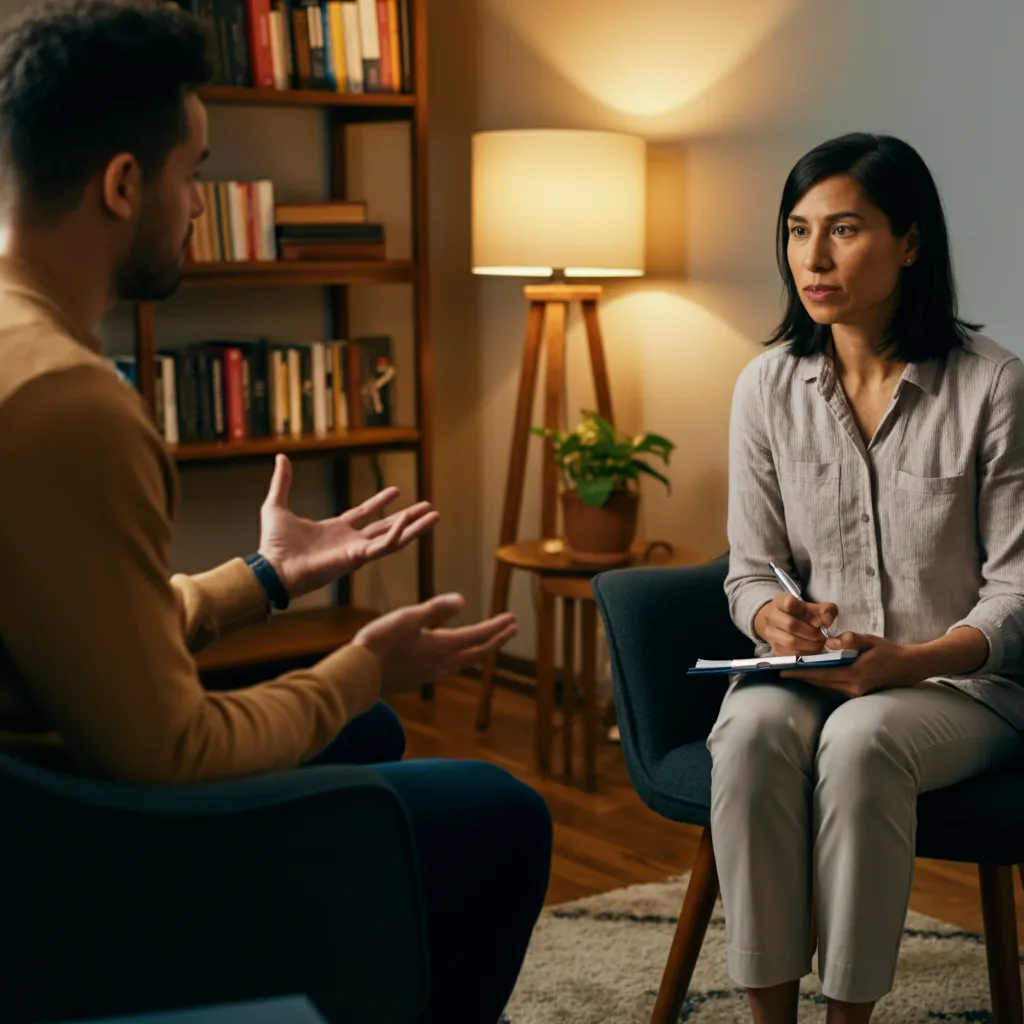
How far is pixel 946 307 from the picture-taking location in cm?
218

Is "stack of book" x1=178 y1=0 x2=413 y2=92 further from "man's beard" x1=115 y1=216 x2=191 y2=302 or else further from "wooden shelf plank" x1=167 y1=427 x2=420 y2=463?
"man's beard" x1=115 y1=216 x2=191 y2=302

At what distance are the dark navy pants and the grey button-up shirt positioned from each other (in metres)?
0.65

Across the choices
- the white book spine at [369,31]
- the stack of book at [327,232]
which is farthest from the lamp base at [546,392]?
the white book spine at [369,31]

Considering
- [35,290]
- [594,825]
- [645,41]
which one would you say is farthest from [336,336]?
[35,290]

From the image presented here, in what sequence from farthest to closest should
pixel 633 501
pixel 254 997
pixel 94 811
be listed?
pixel 633 501 → pixel 254 997 → pixel 94 811

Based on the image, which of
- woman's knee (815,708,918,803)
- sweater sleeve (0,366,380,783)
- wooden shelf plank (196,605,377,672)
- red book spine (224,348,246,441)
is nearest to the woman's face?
woman's knee (815,708,918,803)

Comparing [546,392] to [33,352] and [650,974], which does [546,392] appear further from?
[33,352]

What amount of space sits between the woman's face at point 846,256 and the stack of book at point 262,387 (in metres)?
1.98

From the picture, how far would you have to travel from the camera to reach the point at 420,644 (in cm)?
144

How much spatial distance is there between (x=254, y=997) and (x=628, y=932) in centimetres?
135

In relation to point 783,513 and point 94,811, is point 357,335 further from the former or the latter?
point 94,811

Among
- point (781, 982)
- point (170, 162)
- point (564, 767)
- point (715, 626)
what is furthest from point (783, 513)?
point (564, 767)

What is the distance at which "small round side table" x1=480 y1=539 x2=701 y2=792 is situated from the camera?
339cm

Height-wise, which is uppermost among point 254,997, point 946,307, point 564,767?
point 946,307
